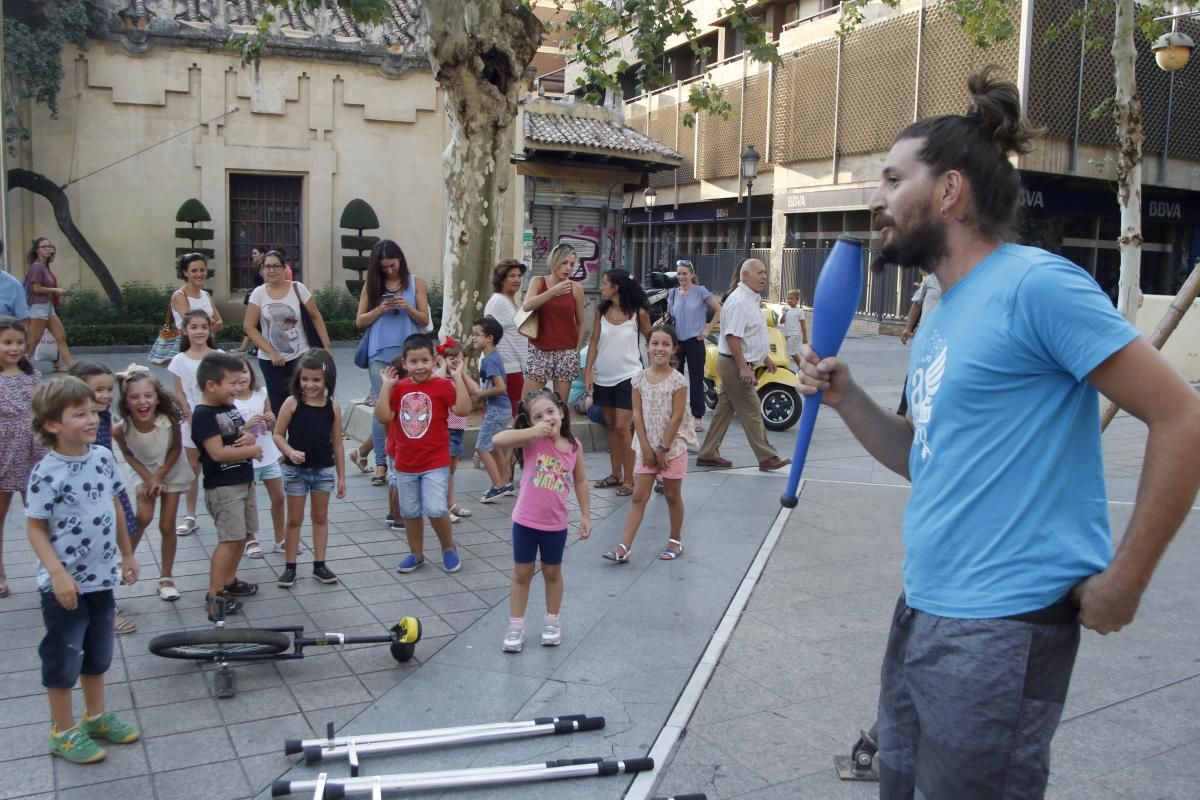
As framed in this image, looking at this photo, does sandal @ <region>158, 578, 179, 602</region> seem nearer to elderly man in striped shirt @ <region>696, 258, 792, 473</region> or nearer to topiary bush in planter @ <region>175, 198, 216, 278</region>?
elderly man in striped shirt @ <region>696, 258, 792, 473</region>

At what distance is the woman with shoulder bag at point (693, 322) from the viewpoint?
10.5 metres

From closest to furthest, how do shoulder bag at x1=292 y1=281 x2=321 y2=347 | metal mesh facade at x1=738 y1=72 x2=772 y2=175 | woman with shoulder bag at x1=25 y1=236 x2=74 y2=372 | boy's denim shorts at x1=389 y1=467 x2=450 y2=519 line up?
1. boy's denim shorts at x1=389 y1=467 x2=450 y2=519
2. shoulder bag at x1=292 y1=281 x2=321 y2=347
3. woman with shoulder bag at x1=25 y1=236 x2=74 y2=372
4. metal mesh facade at x1=738 y1=72 x2=772 y2=175

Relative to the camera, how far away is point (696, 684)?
14.9ft

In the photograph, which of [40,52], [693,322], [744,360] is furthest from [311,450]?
[40,52]

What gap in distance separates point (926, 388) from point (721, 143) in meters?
34.5

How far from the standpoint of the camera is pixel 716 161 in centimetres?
3584

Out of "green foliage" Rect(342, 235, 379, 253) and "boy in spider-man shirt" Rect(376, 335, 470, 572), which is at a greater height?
"green foliage" Rect(342, 235, 379, 253)

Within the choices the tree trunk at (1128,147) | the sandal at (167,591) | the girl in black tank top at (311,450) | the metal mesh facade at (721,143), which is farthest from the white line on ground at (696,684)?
the metal mesh facade at (721,143)

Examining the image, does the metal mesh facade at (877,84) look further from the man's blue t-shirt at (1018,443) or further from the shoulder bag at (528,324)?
the man's blue t-shirt at (1018,443)

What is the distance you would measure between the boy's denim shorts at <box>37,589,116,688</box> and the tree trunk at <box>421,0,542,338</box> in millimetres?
5980

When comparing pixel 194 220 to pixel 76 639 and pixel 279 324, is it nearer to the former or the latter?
pixel 279 324

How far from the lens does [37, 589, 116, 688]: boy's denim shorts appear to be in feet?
12.4

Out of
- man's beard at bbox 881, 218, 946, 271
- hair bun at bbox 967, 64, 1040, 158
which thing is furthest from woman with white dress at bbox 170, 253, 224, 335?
hair bun at bbox 967, 64, 1040, 158

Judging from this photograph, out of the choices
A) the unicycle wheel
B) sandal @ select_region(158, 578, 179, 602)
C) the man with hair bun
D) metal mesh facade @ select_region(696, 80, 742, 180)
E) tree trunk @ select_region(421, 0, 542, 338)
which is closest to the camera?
the man with hair bun
